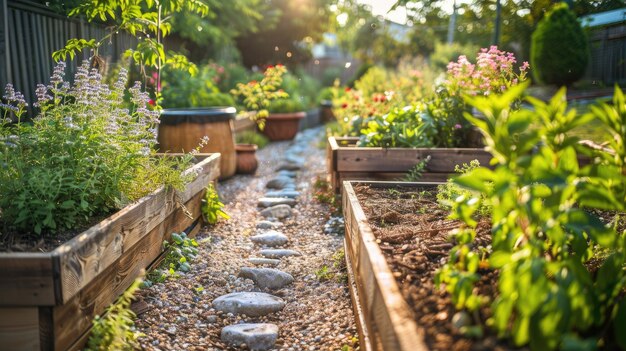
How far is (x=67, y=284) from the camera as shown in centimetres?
196

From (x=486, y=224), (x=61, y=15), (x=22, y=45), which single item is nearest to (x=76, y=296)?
(x=486, y=224)

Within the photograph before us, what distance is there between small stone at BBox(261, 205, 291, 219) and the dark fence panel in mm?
2788

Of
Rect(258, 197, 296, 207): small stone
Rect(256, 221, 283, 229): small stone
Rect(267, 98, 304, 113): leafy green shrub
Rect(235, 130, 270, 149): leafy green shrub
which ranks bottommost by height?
Rect(256, 221, 283, 229): small stone

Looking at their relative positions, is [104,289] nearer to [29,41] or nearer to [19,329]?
[19,329]

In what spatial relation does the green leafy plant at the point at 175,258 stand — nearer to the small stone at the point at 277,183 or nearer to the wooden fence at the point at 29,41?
the wooden fence at the point at 29,41

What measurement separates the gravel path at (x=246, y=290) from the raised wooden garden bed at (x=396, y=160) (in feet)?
1.69

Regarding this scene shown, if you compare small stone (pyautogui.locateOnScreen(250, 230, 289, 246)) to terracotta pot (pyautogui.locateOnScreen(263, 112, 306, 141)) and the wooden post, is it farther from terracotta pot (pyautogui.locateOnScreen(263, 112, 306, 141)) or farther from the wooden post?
Result: terracotta pot (pyautogui.locateOnScreen(263, 112, 306, 141))

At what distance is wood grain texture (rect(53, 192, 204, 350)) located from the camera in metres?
2.02

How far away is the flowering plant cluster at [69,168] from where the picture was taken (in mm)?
2354

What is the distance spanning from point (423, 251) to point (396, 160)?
2173 millimetres

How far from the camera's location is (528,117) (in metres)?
1.51

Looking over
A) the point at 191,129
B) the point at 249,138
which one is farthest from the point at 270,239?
the point at 249,138

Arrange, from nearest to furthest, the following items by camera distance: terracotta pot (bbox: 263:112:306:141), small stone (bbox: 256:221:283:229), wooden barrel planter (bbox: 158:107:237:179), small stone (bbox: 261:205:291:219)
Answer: small stone (bbox: 256:221:283:229), small stone (bbox: 261:205:291:219), wooden barrel planter (bbox: 158:107:237:179), terracotta pot (bbox: 263:112:306:141)

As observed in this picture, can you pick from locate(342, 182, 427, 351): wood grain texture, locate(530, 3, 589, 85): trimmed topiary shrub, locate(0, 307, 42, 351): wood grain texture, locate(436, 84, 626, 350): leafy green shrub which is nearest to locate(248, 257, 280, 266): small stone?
locate(342, 182, 427, 351): wood grain texture
